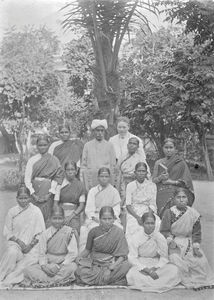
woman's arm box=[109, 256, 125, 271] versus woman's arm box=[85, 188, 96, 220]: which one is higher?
woman's arm box=[85, 188, 96, 220]

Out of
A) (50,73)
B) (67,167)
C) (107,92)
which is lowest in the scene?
(67,167)

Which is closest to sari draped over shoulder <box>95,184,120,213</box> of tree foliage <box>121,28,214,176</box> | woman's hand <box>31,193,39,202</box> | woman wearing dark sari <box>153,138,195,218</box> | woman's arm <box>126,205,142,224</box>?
woman's arm <box>126,205,142,224</box>

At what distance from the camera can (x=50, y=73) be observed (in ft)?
25.9

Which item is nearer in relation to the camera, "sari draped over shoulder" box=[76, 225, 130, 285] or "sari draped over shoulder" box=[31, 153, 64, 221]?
"sari draped over shoulder" box=[76, 225, 130, 285]

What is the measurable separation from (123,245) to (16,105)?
13.4 ft

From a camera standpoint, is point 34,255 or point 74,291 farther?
point 34,255

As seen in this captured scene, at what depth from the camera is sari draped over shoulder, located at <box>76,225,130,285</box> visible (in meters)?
4.17

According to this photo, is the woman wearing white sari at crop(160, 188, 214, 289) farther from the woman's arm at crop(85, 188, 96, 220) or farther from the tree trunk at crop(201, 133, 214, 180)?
the tree trunk at crop(201, 133, 214, 180)

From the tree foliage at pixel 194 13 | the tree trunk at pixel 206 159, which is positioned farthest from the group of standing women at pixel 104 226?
the tree trunk at pixel 206 159

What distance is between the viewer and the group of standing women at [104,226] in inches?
166

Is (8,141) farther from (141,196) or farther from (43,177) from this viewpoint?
(141,196)

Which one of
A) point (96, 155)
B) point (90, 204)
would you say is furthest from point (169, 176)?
point (90, 204)

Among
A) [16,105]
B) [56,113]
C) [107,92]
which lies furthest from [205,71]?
[16,105]

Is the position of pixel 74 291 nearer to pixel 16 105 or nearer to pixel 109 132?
pixel 109 132
